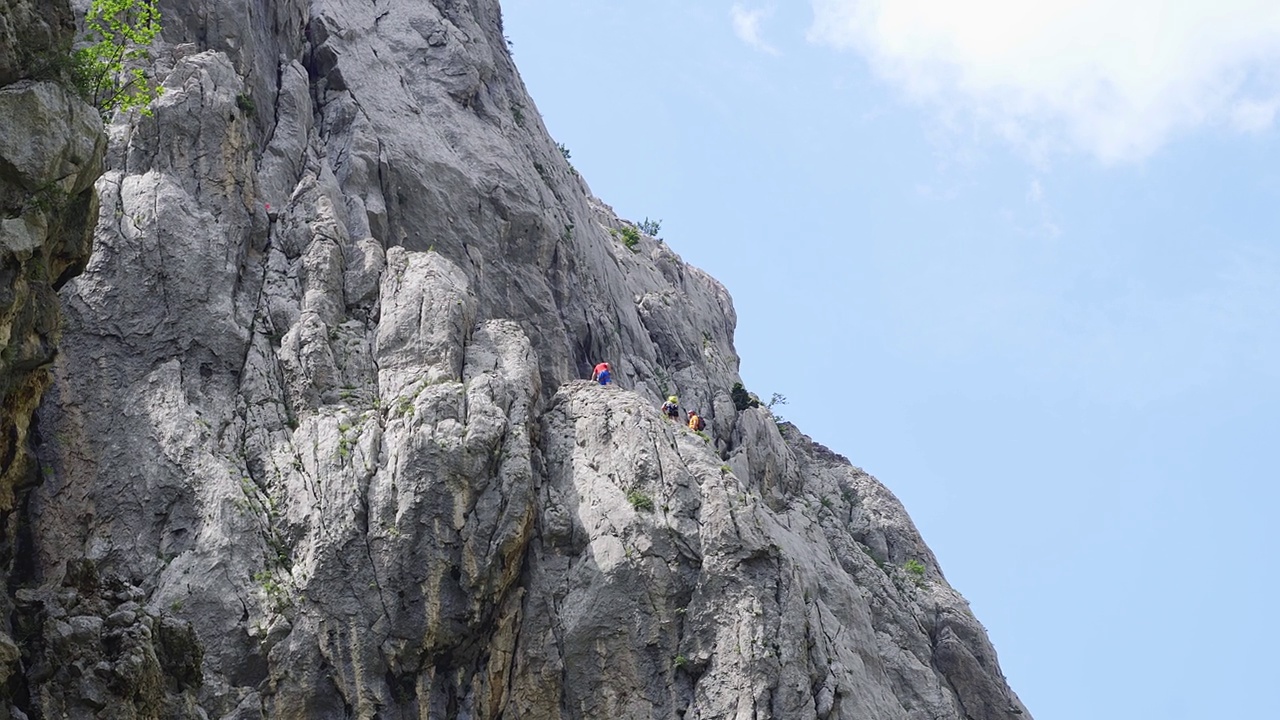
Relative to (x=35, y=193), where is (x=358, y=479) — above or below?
above

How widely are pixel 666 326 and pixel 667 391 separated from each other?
253 inches

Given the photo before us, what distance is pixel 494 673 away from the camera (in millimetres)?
34812

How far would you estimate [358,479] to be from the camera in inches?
1398

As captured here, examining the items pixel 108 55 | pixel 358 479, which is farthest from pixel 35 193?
pixel 358 479

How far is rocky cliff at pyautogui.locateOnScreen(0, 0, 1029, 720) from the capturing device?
33594 mm

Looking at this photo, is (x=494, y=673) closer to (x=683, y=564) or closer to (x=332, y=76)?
(x=683, y=564)

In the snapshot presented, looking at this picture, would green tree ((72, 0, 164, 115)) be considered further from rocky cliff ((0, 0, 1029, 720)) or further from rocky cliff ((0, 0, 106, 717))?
rocky cliff ((0, 0, 1029, 720))

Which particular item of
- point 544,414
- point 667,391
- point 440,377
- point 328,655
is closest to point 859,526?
point 667,391

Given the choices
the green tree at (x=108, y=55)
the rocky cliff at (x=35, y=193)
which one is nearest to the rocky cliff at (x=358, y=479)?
the rocky cliff at (x=35, y=193)

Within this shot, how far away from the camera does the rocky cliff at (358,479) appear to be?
110 feet

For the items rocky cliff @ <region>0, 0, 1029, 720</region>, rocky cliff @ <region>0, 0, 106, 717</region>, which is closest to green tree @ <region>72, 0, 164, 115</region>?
rocky cliff @ <region>0, 0, 106, 717</region>

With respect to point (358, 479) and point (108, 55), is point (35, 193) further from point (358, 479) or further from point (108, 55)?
point (358, 479)

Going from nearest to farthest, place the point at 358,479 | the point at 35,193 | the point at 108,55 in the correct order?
the point at 35,193, the point at 108,55, the point at 358,479

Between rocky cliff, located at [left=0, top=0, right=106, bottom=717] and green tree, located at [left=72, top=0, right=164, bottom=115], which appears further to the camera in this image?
green tree, located at [left=72, top=0, right=164, bottom=115]
